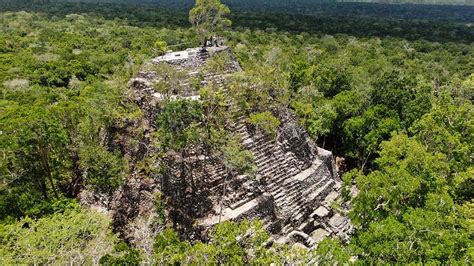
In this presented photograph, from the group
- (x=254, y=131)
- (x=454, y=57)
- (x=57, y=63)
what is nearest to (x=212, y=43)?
(x=254, y=131)

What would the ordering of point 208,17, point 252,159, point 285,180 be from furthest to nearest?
1. point 208,17
2. point 285,180
3. point 252,159

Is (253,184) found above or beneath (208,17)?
beneath

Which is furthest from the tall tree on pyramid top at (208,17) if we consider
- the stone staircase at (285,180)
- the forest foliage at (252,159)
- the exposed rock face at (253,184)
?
the stone staircase at (285,180)

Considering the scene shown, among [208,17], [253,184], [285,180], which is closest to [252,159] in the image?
[253,184]

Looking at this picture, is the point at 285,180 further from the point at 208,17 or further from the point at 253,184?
the point at 208,17

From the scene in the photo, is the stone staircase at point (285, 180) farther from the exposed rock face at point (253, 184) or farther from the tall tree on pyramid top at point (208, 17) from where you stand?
the tall tree on pyramid top at point (208, 17)

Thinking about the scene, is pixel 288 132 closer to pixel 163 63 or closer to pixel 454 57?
pixel 163 63

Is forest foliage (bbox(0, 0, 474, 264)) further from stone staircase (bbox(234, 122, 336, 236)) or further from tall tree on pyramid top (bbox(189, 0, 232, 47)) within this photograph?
tall tree on pyramid top (bbox(189, 0, 232, 47))

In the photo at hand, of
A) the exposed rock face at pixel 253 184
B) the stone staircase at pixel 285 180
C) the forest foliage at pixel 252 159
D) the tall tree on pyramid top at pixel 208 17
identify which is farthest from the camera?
the tall tree on pyramid top at pixel 208 17
